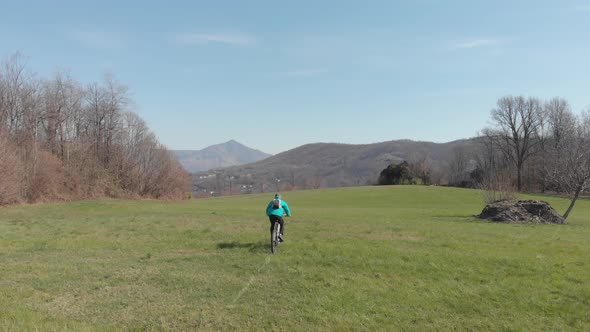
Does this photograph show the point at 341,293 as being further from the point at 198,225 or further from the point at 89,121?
the point at 89,121

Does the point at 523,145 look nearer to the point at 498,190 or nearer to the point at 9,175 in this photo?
the point at 498,190

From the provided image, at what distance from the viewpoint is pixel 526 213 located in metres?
27.0

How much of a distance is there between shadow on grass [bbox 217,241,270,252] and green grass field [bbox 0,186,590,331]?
39 mm

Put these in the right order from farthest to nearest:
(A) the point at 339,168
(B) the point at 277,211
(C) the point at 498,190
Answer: (A) the point at 339,168
(C) the point at 498,190
(B) the point at 277,211

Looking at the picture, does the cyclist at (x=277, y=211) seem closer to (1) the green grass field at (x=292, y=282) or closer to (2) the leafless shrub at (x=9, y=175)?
(1) the green grass field at (x=292, y=282)

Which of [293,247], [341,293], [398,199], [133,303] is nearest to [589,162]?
[398,199]

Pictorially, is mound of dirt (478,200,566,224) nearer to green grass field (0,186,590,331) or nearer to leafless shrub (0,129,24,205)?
green grass field (0,186,590,331)

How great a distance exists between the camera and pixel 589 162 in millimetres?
33094

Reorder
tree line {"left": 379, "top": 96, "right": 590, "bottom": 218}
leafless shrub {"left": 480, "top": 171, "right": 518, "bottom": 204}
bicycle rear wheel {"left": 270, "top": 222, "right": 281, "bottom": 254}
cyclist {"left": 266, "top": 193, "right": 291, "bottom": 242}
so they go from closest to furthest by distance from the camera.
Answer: bicycle rear wheel {"left": 270, "top": 222, "right": 281, "bottom": 254} → cyclist {"left": 266, "top": 193, "right": 291, "bottom": 242} → leafless shrub {"left": 480, "top": 171, "right": 518, "bottom": 204} → tree line {"left": 379, "top": 96, "right": 590, "bottom": 218}

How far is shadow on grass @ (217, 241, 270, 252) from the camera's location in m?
Answer: 14.2

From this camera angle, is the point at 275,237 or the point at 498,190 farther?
the point at 498,190

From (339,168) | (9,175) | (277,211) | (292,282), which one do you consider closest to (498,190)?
(277,211)

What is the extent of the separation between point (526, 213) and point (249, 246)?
828 inches

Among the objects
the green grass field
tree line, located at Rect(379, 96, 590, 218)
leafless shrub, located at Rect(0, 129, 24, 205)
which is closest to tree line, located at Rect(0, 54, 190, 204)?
leafless shrub, located at Rect(0, 129, 24, 205)
